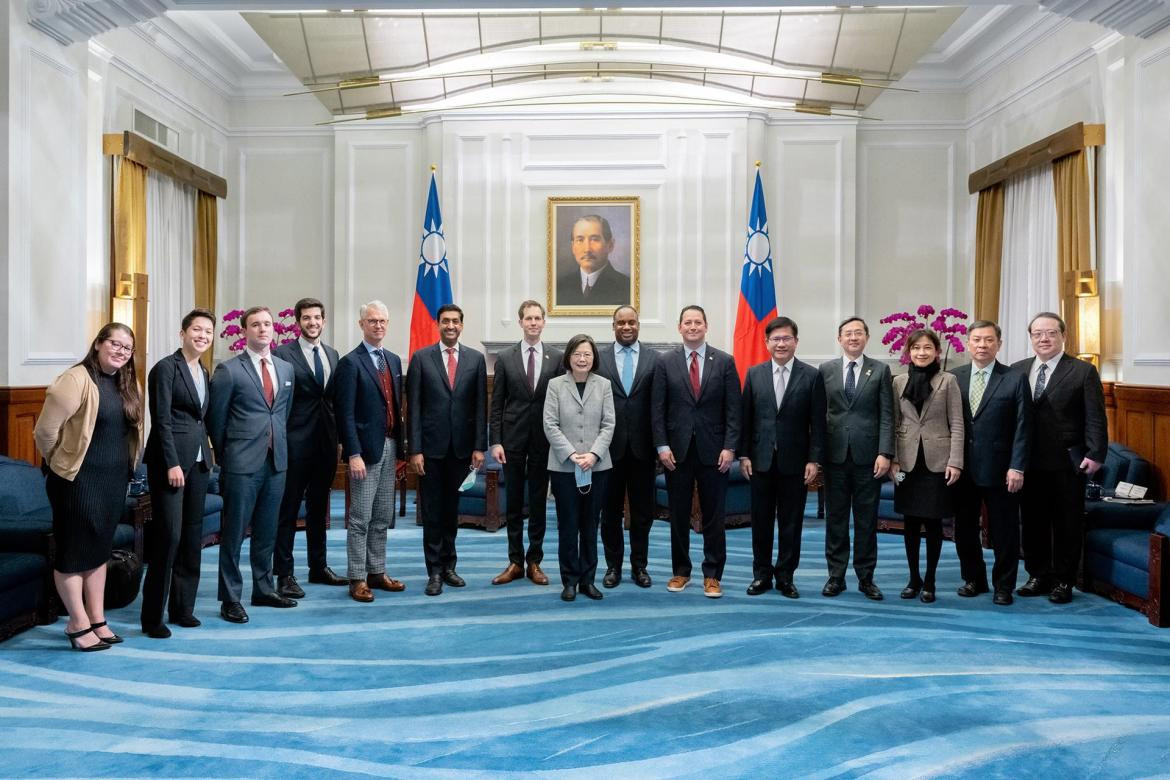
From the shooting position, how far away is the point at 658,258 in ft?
29.3

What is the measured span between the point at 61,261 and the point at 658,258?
5.35 meters

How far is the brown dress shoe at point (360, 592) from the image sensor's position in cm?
463

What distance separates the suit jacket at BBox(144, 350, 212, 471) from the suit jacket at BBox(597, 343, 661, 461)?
80.1 inches

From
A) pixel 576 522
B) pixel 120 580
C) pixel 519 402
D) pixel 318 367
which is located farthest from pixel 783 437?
pixel 120 580

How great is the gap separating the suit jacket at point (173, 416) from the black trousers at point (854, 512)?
321 centimetres

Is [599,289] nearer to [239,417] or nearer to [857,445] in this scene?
[857,445]

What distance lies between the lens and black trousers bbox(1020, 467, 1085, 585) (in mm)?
4742

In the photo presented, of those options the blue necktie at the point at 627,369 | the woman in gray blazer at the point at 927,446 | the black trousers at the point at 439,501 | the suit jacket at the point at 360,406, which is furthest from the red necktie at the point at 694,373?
the suit jacket at the point at 360,406

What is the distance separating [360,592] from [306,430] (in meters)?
0.91

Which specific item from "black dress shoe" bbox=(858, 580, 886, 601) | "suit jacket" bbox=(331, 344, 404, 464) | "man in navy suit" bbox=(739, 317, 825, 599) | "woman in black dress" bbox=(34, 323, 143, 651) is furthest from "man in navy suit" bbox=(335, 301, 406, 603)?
"black dress shoe" bbox=(858, 580, 886, 601)

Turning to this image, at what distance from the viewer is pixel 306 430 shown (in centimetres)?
461

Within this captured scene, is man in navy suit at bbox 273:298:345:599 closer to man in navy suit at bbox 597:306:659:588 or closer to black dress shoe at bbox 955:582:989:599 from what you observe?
man in navy suit at bbox 597:306:659:588

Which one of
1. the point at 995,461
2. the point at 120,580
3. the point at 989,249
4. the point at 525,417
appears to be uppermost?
the point at 989,249

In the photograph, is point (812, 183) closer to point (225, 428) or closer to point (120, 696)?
point (225, 428)
